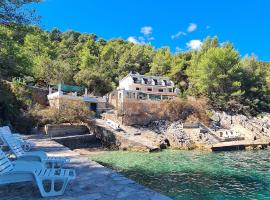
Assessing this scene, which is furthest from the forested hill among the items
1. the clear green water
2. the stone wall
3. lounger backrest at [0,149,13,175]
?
lounger backrest at [0,149,13,175]

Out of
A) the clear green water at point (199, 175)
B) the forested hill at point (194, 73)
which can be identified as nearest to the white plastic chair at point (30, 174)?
the clear green water at point (199, 175)

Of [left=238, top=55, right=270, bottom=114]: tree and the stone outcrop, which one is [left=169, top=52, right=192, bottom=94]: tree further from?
the stone outcrop

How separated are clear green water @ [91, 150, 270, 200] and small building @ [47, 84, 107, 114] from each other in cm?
1228

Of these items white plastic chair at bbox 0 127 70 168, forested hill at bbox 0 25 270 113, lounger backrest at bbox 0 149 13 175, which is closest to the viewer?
lounger backrest at bbox 0 149 13 175

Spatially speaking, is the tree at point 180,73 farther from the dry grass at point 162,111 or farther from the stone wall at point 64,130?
the stone wall at point 64,130

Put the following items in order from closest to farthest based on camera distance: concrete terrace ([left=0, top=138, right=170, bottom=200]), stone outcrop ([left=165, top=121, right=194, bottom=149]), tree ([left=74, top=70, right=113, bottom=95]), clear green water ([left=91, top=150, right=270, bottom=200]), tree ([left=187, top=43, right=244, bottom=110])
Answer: concrete terrace ([left=0, top=138, right=170, bottom=200]), clear green water ([left=91, top=150, right=270, bottom=200]), stone outcrop ([left=165, top=121, right=194, bottom=149]), tree ([left=187, top=43, right=244, bottom=110]), tree ([left=74, top=70, right=113, bottom=95])

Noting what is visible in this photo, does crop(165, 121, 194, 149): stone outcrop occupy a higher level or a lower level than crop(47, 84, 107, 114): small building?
lower

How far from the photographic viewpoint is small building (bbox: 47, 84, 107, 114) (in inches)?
1182

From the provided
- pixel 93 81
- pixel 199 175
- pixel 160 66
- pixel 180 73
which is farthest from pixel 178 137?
pixel 160 66

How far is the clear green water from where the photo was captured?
1074 centimetres

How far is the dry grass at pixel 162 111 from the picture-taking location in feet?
101

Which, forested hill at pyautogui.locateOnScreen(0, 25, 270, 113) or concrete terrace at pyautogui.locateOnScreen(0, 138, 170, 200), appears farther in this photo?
forested hill at pyautogui.locateOnScreen(0, 25, 270, 113)

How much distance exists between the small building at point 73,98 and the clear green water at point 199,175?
1228cm

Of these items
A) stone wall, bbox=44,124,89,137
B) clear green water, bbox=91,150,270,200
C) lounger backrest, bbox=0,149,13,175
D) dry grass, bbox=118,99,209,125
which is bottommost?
clear green water, bbox=91,150,270,200
